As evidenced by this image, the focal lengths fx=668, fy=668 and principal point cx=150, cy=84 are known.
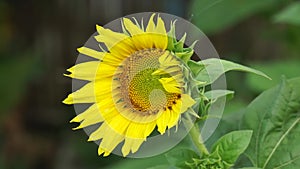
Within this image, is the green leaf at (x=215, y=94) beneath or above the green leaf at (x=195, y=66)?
beneath

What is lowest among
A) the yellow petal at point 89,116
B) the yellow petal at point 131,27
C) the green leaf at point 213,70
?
the yellow petal at point 89,116

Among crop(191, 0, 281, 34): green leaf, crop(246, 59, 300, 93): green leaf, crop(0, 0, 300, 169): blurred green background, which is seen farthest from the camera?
crop(0, 0, 300, 169): blurred green background

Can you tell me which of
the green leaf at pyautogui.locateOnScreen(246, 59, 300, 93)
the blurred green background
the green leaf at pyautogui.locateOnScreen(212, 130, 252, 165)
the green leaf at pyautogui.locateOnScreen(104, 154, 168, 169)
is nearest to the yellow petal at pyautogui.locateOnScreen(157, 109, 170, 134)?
the green leaf at pyautogui.locateOnScreen(212, 130, 252, 165)

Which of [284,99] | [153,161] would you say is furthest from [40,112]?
[284,99]

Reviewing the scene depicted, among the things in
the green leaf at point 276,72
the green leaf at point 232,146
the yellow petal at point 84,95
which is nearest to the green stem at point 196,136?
the green leaf at point 232,146

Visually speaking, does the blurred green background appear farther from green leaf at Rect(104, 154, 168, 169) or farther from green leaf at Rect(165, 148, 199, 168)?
green leaf at Rect(165, 148, 199, 168)

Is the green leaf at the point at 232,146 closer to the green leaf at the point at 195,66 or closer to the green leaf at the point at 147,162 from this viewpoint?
the green leaf at the point at 195,66

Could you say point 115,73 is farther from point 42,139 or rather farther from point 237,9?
point 42,139
